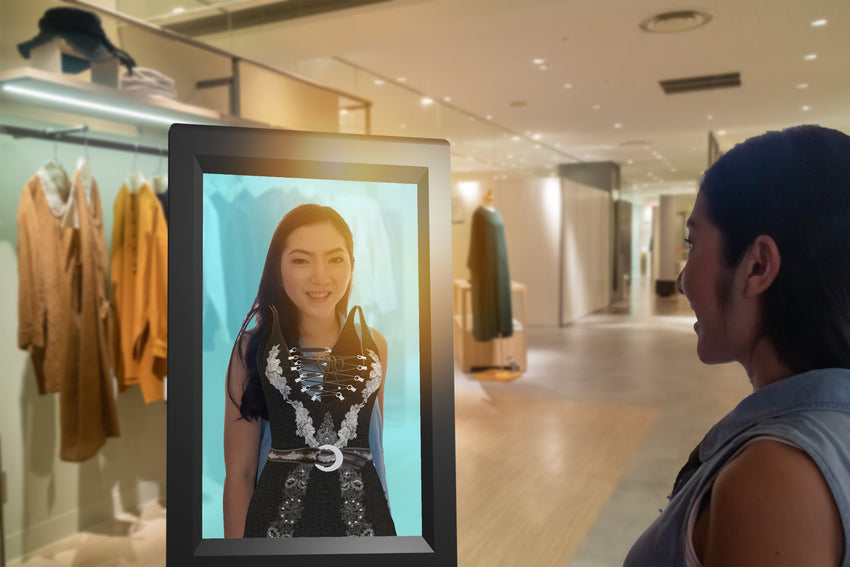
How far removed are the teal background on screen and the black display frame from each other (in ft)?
0.05

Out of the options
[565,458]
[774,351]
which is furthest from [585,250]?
[774,351]

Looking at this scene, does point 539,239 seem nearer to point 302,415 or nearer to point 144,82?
point 144,82

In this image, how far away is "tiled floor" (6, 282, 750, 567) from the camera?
3.06m

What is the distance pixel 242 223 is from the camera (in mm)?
975

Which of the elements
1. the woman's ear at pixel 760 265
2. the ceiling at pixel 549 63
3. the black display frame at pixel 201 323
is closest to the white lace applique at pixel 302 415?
the black display frame at pixel 201 323

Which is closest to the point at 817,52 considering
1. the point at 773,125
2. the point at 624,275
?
the point at 773,125

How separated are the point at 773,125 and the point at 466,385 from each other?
26.3 ft

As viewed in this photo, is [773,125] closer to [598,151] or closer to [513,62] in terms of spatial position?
[598,151]

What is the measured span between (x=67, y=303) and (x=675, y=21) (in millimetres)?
5040

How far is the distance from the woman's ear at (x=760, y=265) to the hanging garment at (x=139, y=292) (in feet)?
8.84

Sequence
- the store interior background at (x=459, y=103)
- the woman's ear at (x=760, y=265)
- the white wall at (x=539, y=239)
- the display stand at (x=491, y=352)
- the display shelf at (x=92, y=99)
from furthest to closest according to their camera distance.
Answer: the white wall at (x=539, y=239) → the display stand at (x=491, y=352) → the store interior background at (x=459, y=103) → the display shelf at (x=92, y=99) → the woman's ear at (x=760, y=265)

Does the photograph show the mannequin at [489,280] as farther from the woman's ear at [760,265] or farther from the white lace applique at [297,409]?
the woman's ear at [760,265]

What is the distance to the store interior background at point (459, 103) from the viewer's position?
295 centimetres

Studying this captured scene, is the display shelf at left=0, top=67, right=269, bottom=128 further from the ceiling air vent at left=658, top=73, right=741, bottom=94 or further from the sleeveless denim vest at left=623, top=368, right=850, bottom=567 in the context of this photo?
the ceiling air vent at left=658, top=73, right=741, bottom=94
